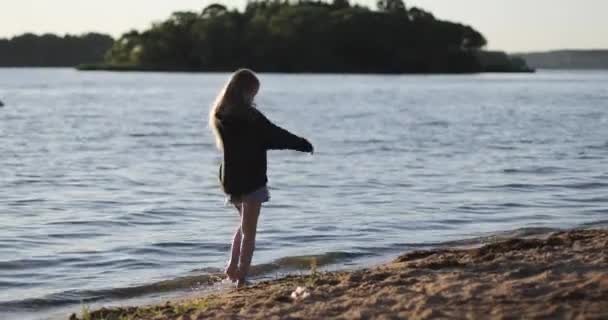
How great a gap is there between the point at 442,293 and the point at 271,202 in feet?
29.5

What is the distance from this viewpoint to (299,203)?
643 inches

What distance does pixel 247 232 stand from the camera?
8969 mm

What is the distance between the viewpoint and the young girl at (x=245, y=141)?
839cm

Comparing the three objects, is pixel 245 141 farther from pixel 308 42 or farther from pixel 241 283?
pixel 308 42

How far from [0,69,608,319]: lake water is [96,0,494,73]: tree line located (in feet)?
384

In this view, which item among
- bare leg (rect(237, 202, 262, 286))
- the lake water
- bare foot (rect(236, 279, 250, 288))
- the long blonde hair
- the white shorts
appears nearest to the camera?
the long blonde hair

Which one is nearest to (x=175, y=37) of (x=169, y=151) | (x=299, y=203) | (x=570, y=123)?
(x=570, y=123)

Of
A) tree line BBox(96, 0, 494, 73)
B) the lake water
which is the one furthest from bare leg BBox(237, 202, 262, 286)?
tree line BBox(96, 0, 494, 73)

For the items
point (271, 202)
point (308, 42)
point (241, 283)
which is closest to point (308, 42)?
point (308, 42)

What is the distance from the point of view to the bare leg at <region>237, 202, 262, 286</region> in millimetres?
8750

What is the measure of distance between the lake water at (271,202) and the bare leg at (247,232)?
1.18 meters

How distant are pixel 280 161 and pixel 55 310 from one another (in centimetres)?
1467

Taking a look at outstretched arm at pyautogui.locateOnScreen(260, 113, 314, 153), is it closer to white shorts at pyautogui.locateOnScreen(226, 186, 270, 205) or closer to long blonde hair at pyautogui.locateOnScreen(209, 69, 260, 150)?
long blonde hair at pyautogui.locateOnScreen(209, 69, 260, 150)

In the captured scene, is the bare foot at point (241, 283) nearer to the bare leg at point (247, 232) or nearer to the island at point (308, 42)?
the bare leg at point (247, 232)
